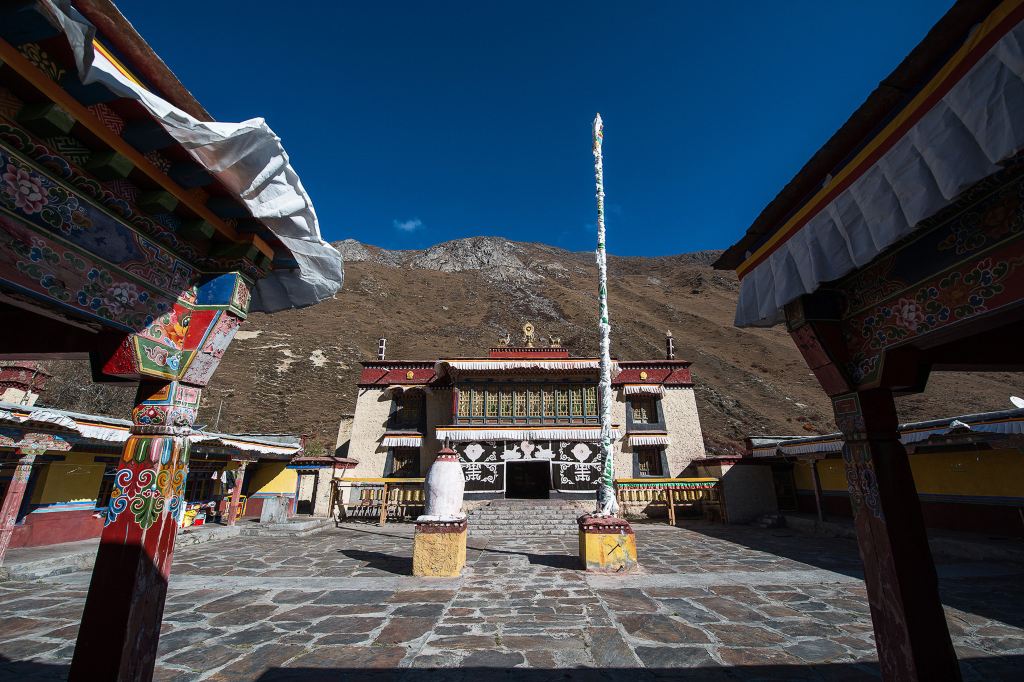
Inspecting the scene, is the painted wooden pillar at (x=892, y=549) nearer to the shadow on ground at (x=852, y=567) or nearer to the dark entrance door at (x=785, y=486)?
the shadow on ground at (x=852, y=567)

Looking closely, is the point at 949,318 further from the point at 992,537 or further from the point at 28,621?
the point at 992,537

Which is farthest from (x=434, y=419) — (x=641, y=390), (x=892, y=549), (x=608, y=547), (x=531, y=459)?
(x=892, y=549)

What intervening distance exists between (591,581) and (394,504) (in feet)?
39.1

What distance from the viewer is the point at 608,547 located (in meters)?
8.28

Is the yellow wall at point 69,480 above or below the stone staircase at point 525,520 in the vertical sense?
above

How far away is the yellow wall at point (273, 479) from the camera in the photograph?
1989cm

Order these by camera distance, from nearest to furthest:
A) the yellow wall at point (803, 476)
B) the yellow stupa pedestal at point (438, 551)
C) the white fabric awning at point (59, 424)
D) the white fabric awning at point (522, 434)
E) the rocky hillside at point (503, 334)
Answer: the yellow stupa pedestal at point (438, 551) < the white fabric awning at point (59, 424) < the yellow wall at point (803, 476) < the white fabric awning at point (522, 434) < the rocky hillside at point (503, 334)

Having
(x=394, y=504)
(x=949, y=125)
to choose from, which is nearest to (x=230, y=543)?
(x=394, y=504)

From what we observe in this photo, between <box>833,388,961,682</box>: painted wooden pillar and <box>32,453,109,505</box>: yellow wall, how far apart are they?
17.6 meters

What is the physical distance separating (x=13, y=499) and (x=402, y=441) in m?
13.4

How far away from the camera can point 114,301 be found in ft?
8.71

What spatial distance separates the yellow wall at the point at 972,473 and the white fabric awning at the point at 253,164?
13585 millimetres

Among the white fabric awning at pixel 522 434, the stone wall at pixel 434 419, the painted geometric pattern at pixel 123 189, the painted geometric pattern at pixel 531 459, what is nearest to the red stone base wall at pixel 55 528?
the white fabric awning at pixel 522 434

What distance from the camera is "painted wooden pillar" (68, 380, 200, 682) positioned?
251cm
